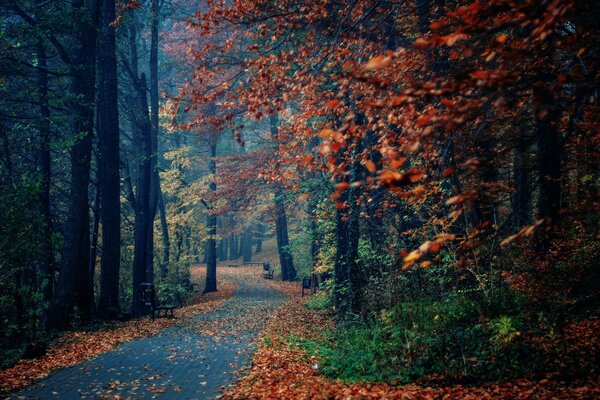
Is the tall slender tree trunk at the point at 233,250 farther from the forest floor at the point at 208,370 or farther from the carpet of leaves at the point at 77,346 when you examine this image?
the forest floor at the point at 208,370

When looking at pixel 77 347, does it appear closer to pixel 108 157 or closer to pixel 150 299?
pixel 150 299

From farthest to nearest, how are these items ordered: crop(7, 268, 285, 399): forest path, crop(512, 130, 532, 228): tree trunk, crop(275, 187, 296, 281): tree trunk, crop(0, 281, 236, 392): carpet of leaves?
crop(275, 187, 296, 281): tree trunk, crop(0, 281, 236, 392): carpet of leaves, crop(7, 268, 285, 399): forest path, crop(512, 130, 532, 228): tree trunk

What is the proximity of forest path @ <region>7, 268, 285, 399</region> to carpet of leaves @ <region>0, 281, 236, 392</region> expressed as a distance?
0.34m

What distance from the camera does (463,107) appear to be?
299 centimetres

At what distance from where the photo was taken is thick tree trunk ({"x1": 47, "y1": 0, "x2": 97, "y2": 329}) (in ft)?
40.1

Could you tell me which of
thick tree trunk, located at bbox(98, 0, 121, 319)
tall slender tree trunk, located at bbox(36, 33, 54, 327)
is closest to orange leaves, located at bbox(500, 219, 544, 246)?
tall slender tree trunk, located at bbox(36, 33, 54, 327)

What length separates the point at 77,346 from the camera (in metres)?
9.94

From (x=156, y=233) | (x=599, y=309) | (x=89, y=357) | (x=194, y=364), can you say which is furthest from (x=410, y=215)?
(x=156, y=233)

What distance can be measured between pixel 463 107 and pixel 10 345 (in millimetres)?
12425

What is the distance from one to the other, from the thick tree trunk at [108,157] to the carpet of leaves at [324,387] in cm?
743

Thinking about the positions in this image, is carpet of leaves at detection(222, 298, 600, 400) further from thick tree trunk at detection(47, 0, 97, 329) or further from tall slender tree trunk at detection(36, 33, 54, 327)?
tall slender tree trunk at detection(36, 33, 54, 327)

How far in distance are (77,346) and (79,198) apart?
4.94m

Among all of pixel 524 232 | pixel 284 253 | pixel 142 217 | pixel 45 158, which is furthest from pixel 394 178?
pixel 284 253

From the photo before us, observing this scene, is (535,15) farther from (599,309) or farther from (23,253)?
(23,253)
